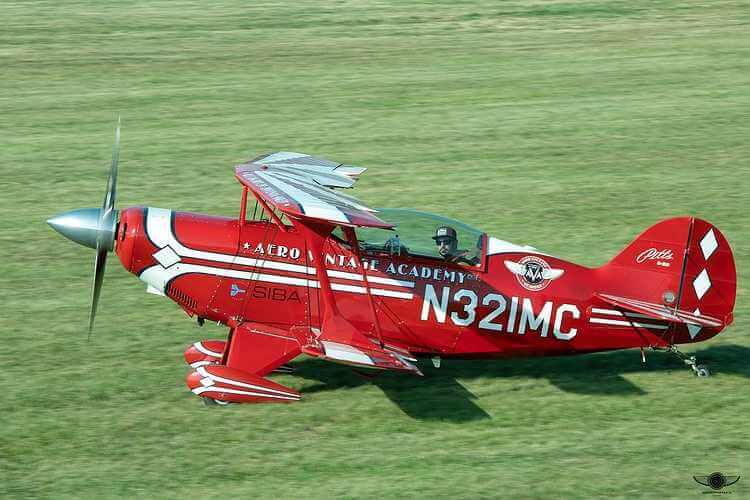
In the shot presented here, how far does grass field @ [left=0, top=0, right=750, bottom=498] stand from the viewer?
880 cm

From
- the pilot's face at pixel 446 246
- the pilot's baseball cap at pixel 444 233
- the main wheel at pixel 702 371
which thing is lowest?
the main wheel at pixel 702 371

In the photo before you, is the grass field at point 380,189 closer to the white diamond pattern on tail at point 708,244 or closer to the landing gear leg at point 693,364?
the landing gear leg at point 693,364

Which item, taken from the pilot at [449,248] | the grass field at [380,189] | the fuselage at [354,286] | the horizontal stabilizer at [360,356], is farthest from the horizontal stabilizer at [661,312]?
the horizontal stabilizer at [360,356]

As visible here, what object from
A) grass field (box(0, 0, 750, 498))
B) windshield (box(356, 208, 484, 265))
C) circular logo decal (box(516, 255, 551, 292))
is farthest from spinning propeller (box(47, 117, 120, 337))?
circular logo decal (box(516, 255, 551, 292))

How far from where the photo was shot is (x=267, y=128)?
19984 mm

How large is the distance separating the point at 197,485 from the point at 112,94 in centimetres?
1532

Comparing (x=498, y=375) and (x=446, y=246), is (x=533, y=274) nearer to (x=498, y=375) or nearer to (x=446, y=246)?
(x=446, y=246)

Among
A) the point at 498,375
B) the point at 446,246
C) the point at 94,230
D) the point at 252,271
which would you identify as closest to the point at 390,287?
the point at 446,246

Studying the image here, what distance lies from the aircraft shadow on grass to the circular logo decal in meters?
1.08

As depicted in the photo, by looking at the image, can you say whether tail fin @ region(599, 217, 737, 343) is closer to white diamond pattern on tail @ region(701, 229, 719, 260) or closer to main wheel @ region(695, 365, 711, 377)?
white diamond pattern on tail @ region(701, 229, 719, 260)

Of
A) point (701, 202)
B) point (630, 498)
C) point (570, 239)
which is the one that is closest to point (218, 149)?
point (570, 239)

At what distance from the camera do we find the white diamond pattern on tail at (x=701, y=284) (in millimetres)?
10438

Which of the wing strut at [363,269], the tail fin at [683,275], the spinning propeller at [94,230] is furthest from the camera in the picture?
the tail fin at [683,275]

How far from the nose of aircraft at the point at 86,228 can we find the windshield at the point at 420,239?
2487 millimetres
